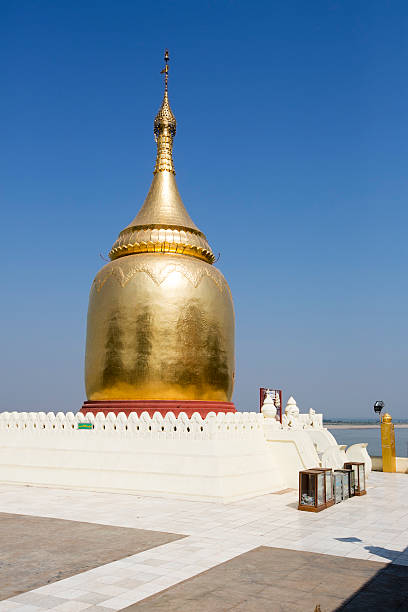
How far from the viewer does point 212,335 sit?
76.9ft

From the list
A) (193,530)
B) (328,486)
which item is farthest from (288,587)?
(328,486)

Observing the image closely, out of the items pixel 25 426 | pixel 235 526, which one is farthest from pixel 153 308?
pixel 235 526

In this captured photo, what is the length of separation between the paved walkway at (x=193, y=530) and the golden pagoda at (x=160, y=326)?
5835 millimetres

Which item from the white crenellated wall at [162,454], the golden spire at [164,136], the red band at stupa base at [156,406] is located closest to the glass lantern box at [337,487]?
the white crenellated wall at [162,454]

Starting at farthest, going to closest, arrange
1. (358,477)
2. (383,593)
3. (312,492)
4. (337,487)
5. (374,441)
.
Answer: (374,441) → (358,477) → (337,487) → (312,492) → (383,593)

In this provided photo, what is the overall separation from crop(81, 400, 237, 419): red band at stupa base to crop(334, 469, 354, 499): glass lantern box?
7061 millimetres

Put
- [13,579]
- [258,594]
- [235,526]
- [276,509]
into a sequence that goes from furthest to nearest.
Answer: [276,509], [235,526], [13,579], [258,594]

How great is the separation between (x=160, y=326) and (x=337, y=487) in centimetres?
993

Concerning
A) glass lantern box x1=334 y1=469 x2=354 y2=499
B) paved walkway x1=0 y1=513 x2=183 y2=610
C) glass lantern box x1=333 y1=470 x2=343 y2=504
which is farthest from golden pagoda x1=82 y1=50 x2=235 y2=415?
paved walkway x1=0 y1=513 x2=183 y2=610

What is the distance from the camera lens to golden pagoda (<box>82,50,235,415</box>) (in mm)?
22141

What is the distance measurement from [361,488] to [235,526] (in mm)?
6400

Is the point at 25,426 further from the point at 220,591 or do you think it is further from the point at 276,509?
the point at 220,591

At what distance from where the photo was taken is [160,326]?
22500mm

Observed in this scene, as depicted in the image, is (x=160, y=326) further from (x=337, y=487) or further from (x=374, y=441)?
(x=374, y=441)
